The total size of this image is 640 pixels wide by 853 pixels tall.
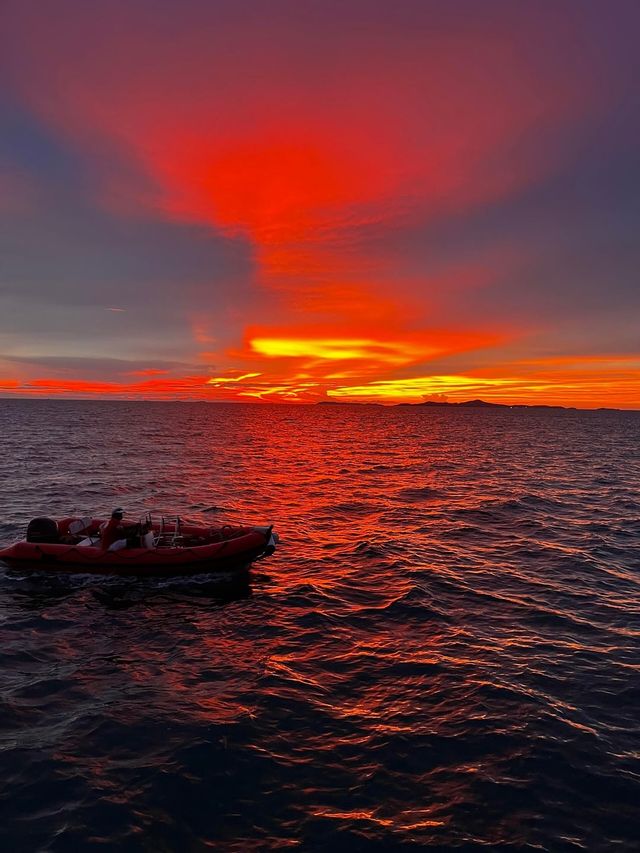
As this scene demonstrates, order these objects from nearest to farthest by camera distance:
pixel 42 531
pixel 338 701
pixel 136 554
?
pixel 338 701
pixel 136 554
pixel 42 531

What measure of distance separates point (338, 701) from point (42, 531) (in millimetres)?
13099

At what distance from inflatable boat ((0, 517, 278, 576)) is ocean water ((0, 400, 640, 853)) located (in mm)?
578

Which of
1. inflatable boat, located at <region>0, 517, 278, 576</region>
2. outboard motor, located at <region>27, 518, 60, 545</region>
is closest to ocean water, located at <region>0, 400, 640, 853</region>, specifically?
inflatable boat, located at <region>0, 517, 278, 576</region>

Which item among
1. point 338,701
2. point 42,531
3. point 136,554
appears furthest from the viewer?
point 42,531

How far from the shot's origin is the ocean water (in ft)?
23.4

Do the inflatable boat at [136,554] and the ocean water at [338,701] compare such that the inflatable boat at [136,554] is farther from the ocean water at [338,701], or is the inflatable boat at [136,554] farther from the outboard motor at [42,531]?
the ocean water at [338,701]

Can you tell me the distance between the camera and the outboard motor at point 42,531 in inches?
693

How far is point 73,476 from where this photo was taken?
38.8 meters

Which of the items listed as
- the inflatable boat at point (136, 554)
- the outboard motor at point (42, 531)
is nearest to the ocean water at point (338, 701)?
the inflatable boat at point (136, 554)

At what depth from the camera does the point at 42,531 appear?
697 inches

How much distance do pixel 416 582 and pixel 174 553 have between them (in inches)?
321

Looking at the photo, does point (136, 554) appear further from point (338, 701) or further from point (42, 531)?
point (338, 701)

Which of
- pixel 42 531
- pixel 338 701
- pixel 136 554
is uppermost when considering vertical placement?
pixel 42 531

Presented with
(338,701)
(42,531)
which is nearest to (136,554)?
(42,531)
